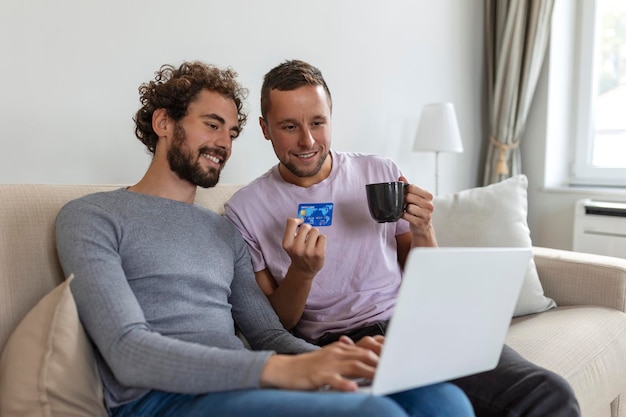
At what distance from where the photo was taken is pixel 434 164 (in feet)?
9.96

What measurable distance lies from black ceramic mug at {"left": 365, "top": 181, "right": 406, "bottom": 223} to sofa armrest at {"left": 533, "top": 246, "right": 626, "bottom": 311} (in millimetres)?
880

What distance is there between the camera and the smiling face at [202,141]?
1357mm

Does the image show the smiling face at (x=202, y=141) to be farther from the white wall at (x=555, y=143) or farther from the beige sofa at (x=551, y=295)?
the white wall at (x=555, y=143)

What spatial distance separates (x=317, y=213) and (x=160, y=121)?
46cm

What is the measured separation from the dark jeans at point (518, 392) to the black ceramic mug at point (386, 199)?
16.3 inches

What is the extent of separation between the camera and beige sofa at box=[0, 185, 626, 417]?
1.18 metres

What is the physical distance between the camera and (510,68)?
3.10 metres

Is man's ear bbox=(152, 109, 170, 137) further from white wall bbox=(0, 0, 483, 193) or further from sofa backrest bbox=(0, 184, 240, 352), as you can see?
white wall bbox=(0, 0, 483, 193)

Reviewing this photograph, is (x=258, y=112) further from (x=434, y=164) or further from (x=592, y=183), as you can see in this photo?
(x=592, y=183)

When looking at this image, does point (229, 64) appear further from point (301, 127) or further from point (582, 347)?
point (582, 347)

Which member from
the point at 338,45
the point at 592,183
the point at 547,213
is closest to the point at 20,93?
the point at 338,45

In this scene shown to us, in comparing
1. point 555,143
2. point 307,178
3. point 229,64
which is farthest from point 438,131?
point 307,178

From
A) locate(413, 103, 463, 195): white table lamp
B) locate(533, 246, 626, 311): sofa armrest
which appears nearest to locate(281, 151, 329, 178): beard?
locate(533, 246, 626, 311): sofa armrest

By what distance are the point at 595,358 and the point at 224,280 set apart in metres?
1.05
